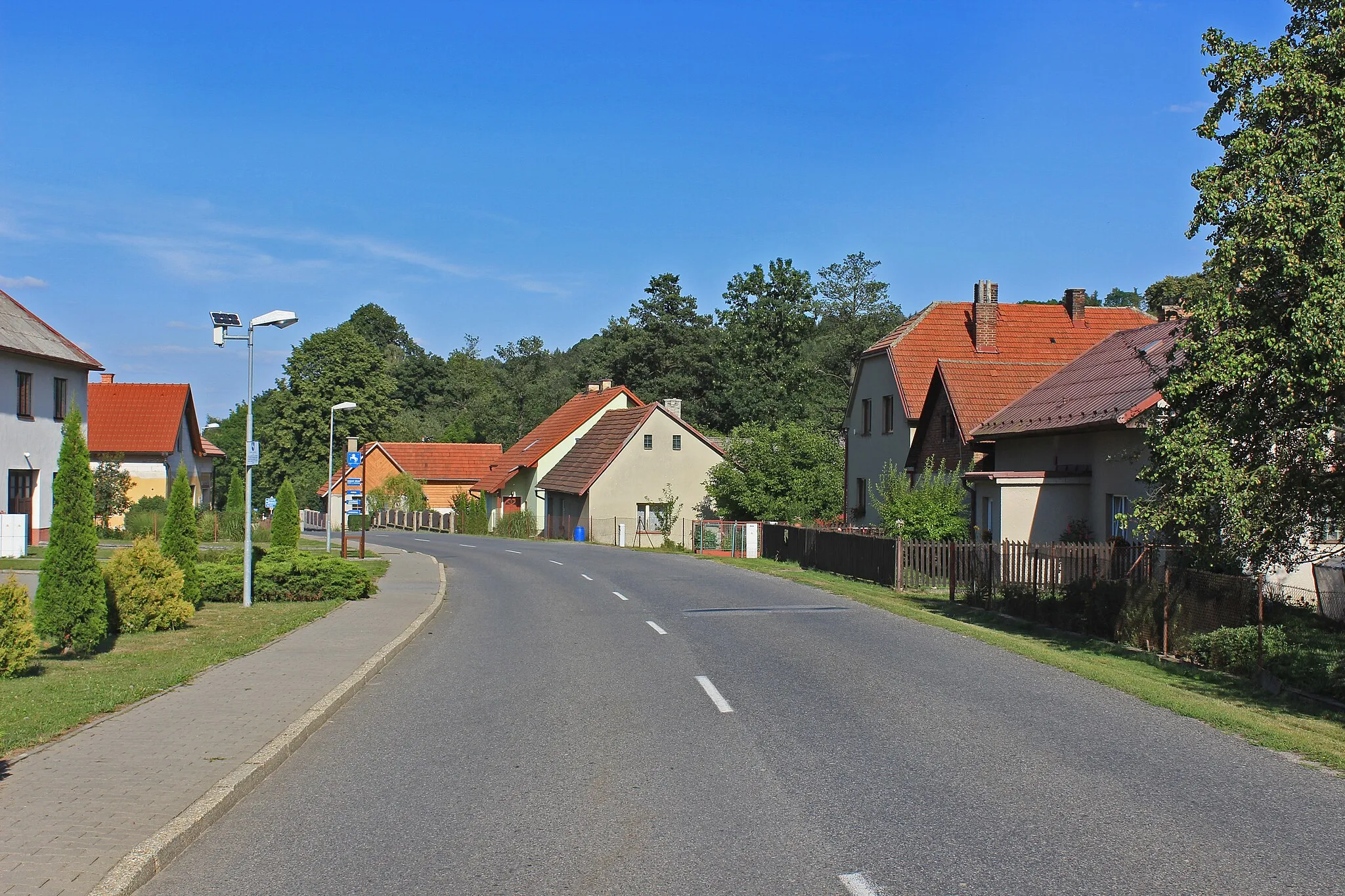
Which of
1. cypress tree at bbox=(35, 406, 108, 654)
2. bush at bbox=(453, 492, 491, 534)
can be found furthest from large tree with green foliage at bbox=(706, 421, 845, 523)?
cypress tree at bbox=(35, 406, 108, 654)

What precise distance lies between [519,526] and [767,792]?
55.8 meters

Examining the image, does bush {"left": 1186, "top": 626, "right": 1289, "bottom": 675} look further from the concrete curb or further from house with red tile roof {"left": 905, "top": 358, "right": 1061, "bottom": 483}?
house with red tile roof {"left": 905, "top": 358, "right": 1061, "bottom": 483}

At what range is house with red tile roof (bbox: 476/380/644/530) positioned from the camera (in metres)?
62.6

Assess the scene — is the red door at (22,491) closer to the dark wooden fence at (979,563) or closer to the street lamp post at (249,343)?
the street lamp post at (249,343)

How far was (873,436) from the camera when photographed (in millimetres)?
40312

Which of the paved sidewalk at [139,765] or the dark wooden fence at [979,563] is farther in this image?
the dark wooden fence at [979,563]

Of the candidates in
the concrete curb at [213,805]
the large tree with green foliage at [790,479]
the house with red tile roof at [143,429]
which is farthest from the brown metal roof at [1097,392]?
the house with red tile roof at [143,429]

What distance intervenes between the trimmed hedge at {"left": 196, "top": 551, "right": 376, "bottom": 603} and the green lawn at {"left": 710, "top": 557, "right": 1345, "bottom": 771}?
1029 cm

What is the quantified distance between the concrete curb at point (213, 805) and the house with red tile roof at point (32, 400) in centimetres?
2643

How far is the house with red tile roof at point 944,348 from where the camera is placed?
37.6 meters

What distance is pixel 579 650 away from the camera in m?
14.5

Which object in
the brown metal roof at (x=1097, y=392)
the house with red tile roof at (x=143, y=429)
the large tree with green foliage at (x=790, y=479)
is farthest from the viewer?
the house with red tile roof at (x=143, y=429)

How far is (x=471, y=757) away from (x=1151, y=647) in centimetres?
1098

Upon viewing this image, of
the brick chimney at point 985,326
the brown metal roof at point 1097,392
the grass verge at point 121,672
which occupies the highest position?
the brick chimney at point 985,326
